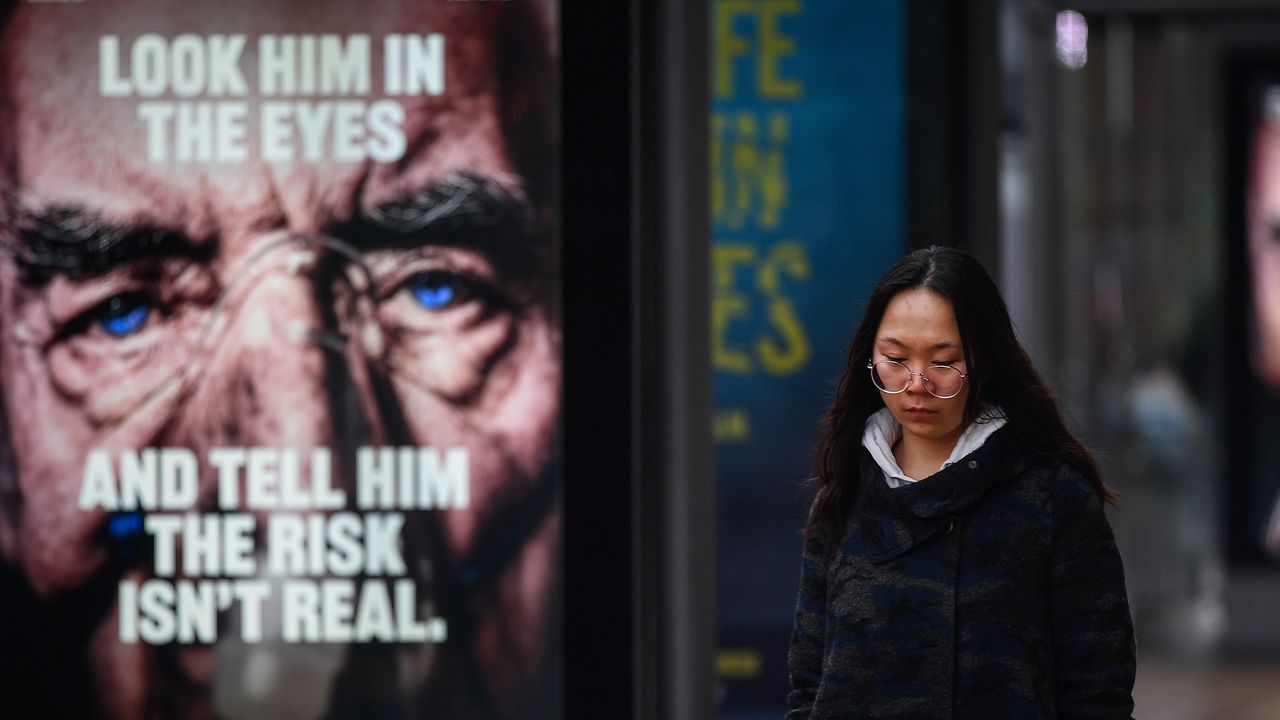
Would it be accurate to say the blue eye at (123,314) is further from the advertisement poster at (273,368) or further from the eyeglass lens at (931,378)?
the eyeglass lens at (931,378)

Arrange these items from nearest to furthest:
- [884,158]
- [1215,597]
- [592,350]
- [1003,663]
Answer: [1003,663] → [592,350] → [884,158] → [1215,597]

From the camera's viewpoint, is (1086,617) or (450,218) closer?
(1086,617)

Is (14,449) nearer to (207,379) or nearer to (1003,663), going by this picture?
(207,379)

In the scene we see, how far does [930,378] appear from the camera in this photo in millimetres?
2312

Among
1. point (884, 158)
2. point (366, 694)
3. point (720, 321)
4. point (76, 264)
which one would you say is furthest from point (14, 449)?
point (884, 158)

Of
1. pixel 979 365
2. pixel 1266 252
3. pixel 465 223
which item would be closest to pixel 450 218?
pixel 465 223

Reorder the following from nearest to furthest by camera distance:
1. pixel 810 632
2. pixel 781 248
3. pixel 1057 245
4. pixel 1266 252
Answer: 1. pixel 810 632
2. pixel 781 248
3. pixel 1057 245
4. pixel 1266 252

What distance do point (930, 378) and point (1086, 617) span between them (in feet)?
1.27

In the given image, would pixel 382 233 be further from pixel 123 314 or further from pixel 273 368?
pixel 123 314

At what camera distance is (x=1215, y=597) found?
11.4 m

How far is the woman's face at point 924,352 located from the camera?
91.4 inches

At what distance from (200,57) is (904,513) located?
105 inches

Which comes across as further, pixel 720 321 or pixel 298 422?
pixel 720 321

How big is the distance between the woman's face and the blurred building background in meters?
2.47
